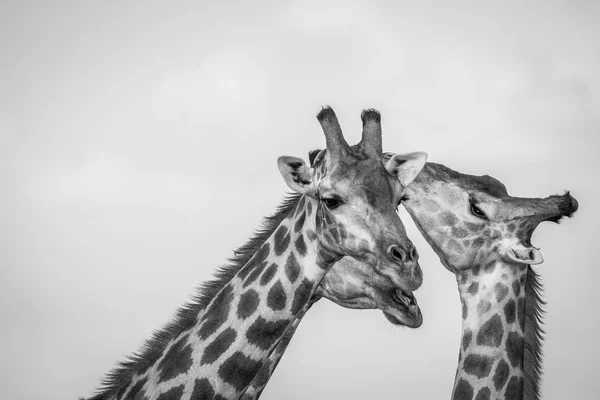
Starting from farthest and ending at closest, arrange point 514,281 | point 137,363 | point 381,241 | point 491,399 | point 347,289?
point 347,289 → point 514,281 → point 491,399 → point 137,363 → point 381,241

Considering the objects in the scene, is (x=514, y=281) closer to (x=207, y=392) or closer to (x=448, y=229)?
(x=448, y=229)

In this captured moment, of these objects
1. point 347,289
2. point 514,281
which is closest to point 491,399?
point 514,281

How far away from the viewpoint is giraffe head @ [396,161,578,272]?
13852 millimetres

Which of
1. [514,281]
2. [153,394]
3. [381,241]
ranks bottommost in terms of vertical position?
[153,394]

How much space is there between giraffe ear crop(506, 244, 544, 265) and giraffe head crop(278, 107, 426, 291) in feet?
8.50

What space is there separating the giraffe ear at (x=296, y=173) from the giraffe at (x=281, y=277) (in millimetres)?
12

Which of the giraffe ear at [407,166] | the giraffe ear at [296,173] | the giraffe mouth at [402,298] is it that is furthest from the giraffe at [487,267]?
the giraffe mouth at [402,298]

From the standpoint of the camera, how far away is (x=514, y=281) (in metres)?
13.7

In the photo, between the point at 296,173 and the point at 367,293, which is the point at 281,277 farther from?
the point at 367,293

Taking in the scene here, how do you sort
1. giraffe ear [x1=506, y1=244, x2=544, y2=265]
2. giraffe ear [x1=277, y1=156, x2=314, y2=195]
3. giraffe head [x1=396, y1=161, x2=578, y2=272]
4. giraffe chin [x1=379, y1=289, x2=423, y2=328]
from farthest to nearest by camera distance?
giraffe head [x1=396, y1=161, x2=578, y2=272] < giraffe ear [x1=506, y1=244, x2=544, y2=265] < giraffe ear [x1=277, y1=156, x2=314, y2=195] < giraffe chin [x1=379, y1=289, x2=423, y2=328]

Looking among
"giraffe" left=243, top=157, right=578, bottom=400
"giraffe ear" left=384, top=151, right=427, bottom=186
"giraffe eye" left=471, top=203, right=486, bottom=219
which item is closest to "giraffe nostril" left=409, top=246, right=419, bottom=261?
"giraffe ear" left=384, top=151, right=427, bottom=186

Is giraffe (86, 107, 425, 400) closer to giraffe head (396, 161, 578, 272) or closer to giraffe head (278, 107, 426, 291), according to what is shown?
giraffe head (278, 107, 426, 291)

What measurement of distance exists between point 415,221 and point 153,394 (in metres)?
5.32

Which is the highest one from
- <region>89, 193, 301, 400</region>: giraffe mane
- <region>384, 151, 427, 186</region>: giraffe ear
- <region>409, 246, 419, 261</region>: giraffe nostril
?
<region>384, 151, 427, 186</region>: giraffe ear
